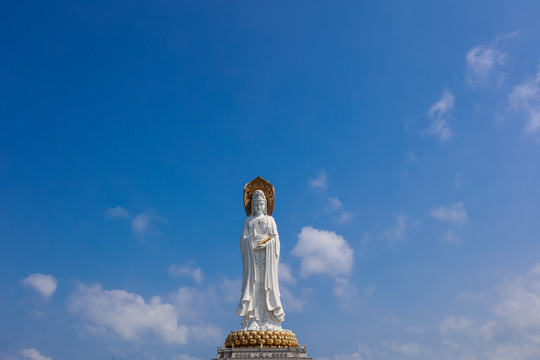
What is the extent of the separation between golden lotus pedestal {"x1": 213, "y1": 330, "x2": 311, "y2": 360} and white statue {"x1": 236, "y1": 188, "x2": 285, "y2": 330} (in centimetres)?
69

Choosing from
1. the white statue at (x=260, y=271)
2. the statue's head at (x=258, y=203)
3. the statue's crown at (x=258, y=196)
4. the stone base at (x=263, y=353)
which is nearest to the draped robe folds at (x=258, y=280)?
the white statue at (x=260, y=271)

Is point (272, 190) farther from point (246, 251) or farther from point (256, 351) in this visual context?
point (256, 351)

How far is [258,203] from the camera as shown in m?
20.0

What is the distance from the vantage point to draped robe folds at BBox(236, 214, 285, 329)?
18.6m

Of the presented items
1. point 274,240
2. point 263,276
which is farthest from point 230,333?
point 274,240

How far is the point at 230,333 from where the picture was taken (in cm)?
1777

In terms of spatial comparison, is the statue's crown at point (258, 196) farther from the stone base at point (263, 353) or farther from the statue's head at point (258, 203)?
the stone base at point (263, 353)

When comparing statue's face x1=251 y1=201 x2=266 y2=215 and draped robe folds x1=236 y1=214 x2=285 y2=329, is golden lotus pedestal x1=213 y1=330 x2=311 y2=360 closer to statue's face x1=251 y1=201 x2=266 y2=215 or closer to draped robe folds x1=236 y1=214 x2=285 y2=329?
draped robe folds x1=236 y1=214 x2=285 y2=329

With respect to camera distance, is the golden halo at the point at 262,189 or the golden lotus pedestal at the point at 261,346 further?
the golden halo at the point at 262,189

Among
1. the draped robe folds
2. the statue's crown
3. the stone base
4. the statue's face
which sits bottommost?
the stone base

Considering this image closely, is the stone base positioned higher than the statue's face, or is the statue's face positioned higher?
the statue's face

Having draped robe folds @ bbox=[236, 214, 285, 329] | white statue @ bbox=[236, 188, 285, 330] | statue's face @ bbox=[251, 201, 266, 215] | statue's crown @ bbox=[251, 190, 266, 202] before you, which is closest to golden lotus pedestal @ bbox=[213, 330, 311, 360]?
white statue @ bbox=[236, 188, 285, 330]

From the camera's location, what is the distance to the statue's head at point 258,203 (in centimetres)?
1998

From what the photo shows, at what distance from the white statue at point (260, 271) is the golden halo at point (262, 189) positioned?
253mm
